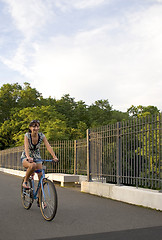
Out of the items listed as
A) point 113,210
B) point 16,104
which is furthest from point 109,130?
point 16,104

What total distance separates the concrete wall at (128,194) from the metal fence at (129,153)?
0.20 meters

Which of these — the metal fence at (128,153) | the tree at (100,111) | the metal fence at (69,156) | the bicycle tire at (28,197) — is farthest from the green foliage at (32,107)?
the bicycle tire at (28,197)

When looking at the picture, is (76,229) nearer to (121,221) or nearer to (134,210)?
(121,221)

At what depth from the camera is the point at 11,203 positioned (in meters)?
8.59

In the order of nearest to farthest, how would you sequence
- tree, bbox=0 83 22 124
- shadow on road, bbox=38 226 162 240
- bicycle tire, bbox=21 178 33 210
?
shadow on road, bbox=38 226 162 240, bicycle tire, bbox=21 178 33 210, tree, bbox=0 83 22 124

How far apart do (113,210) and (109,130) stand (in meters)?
3.02

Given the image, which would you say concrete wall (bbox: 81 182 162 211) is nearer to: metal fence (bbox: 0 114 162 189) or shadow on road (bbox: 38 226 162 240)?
metal fence (bbox: 0 114 162 189)

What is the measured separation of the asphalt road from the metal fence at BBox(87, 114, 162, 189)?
2.73ft

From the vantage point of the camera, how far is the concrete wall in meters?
7.66

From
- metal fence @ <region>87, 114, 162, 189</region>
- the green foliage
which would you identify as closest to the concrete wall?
metal fence @ <region>87, 114, 162, 189</region>

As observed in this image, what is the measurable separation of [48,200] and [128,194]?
3.08m

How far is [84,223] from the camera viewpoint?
6027mm

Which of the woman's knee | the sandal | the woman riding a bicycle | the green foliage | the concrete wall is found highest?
the green foliage

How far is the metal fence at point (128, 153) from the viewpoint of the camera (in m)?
7.86
